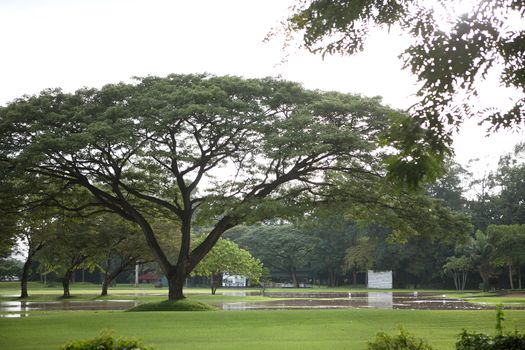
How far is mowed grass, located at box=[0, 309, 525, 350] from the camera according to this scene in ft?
44.8

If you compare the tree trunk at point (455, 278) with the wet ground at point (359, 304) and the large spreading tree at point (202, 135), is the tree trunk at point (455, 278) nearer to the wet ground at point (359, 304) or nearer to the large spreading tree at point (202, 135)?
the wet ground at point (359, 304)

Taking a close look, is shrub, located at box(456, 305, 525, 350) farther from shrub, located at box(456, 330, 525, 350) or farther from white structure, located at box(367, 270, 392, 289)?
white structure, located at box(367, 270, 392, 289)

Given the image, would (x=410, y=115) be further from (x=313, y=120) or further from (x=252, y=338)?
(x=313, y=120)

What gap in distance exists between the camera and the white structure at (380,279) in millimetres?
70250

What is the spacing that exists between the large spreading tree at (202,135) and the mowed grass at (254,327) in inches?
204

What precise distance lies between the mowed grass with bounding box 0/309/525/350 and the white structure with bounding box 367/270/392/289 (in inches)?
1946

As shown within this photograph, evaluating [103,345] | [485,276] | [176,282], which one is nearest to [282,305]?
[176,282]

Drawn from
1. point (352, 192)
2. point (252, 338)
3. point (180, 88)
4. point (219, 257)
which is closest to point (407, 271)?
point (219, 257)

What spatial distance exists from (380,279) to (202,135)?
5043 cm

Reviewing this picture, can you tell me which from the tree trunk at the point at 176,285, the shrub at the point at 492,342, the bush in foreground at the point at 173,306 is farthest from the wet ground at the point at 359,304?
the shrub at the point at 492,342

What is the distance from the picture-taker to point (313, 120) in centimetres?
2478

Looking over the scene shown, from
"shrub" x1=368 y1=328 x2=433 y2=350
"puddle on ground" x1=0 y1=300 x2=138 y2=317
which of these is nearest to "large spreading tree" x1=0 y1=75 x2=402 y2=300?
"puddle on ground" x1=0 y1=300 x2=138 y2=317

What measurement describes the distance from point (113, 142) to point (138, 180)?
482 cm

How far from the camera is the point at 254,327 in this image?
1747 centimetres
